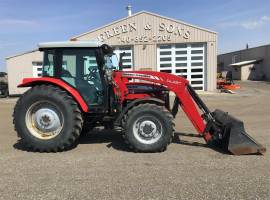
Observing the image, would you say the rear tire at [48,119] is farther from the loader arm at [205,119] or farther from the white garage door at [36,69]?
the white garage door at [36,69]

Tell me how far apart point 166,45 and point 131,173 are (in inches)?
678

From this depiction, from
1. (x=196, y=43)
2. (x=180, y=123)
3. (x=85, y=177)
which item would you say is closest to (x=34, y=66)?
(x=196, y=43)

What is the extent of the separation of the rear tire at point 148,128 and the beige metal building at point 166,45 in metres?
15.3

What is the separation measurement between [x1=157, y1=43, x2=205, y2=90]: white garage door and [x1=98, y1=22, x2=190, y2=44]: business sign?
A: 2.01ft

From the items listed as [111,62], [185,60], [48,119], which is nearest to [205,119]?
[111,62]

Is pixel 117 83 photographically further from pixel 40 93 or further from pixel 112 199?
pixel 112 199

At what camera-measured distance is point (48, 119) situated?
271 inches

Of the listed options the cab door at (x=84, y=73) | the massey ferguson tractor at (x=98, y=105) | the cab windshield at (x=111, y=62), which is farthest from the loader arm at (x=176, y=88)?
the cab door at (x=84, y=73)

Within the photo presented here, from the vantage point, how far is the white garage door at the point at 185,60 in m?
21.8

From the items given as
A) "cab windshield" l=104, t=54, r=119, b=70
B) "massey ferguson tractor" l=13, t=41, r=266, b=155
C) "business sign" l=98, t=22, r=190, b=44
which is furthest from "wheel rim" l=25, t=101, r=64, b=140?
"business sign" l=98, t=22, r=190, b=44

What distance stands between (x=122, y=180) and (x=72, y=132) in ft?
6.34

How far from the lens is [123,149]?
699 cm

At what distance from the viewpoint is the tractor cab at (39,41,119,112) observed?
699 centimetres

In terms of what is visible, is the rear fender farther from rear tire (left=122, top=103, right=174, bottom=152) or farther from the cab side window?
rear tire (left=122, top=103, right=174, bottom=152)
